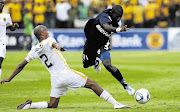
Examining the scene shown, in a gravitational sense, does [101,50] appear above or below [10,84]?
above

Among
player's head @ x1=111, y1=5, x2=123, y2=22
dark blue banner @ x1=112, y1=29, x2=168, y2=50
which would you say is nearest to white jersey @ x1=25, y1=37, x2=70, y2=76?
player's head @ x1=111, y1=5, x2=123, y2=22

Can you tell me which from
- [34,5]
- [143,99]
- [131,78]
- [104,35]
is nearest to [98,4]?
[34,5]

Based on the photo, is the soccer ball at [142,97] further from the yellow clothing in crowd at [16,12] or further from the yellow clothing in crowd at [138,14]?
the yellow clothing in crowd at [138,14]

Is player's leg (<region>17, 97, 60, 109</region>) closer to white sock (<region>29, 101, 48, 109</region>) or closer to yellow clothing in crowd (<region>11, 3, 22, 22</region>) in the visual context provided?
white sock (<region>29, 101, 48, 109</region>)

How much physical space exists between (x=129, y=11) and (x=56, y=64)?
23126 mm

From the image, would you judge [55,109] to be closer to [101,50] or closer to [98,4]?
[101,50]

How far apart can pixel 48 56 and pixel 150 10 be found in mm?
23757

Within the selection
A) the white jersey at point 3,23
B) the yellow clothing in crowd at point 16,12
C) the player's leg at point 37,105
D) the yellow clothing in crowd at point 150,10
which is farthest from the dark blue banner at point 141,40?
the player's leg at point 37,105

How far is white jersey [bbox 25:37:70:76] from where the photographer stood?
786cm

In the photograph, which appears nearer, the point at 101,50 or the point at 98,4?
the point at 101,50

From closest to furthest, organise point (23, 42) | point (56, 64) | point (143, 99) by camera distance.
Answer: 1. point (56, 64)
2. point (143, 99)
3. point (23, 42)

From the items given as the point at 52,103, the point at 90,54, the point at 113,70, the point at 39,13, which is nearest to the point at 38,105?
the point at 52,103

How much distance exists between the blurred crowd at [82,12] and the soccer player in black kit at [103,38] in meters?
17.7

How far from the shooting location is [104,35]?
1030 cm
